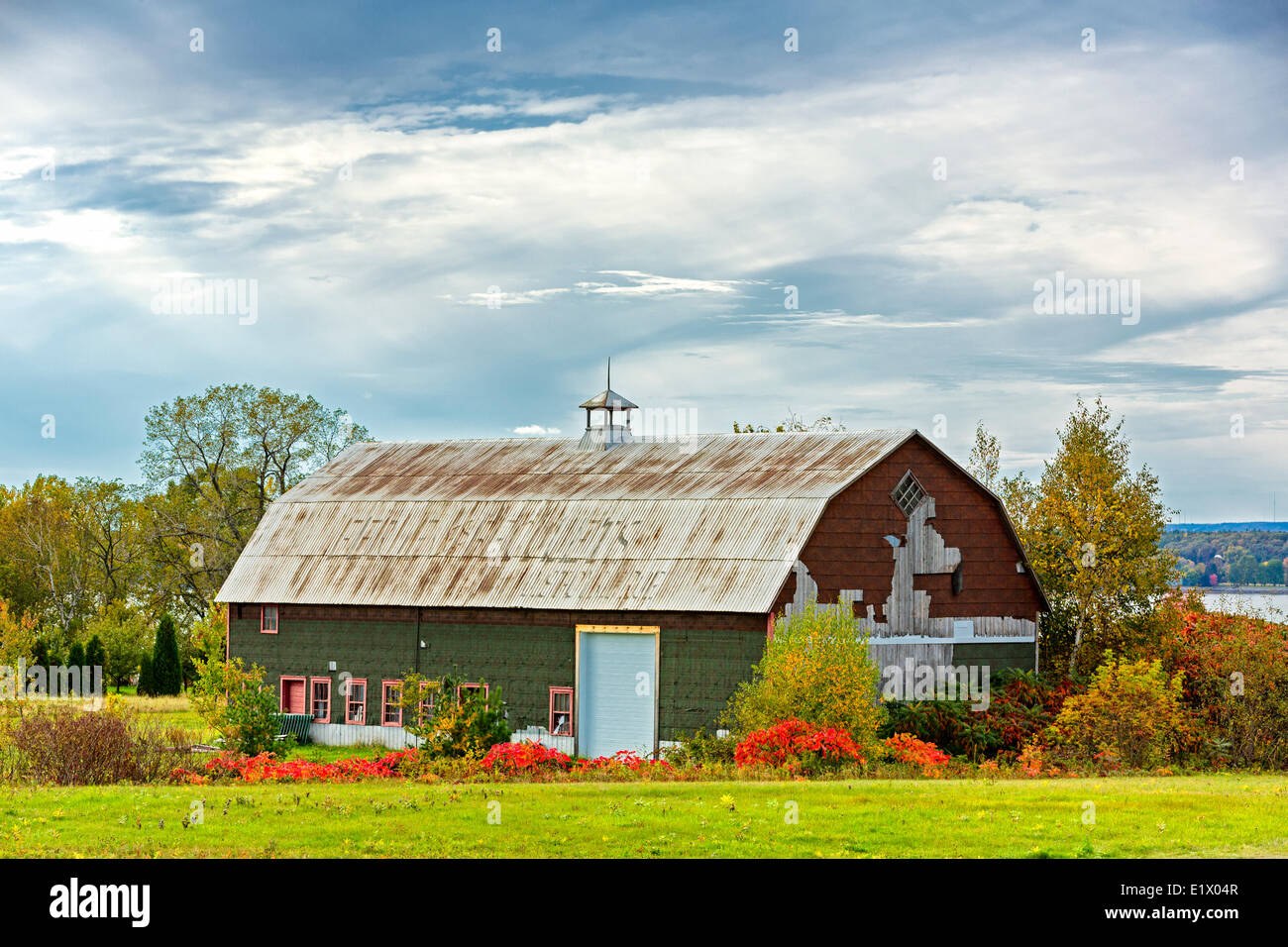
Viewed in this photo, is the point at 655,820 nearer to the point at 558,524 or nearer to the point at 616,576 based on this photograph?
the point at 616,576

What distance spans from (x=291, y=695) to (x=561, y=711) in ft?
32.1

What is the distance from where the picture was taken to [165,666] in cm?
5741

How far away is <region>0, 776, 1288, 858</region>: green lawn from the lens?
15.8 m

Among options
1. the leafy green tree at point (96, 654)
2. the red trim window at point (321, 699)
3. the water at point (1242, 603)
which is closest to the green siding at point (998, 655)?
the water at point (1242, 603)

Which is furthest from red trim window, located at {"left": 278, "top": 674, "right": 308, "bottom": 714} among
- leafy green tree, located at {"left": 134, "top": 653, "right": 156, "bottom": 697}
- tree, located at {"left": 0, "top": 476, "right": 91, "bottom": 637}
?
tree, located at {"left": 0, "top": 476, "right": 91, "bottom": 637}

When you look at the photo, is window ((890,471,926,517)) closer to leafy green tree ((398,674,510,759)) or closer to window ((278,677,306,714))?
leafy green tree ((398,674,510,759))

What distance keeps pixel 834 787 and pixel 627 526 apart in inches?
637

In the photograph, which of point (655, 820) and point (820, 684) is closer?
point (655, 820)

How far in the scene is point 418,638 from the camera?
3884 centimetres

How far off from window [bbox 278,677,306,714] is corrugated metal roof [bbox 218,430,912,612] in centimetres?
242

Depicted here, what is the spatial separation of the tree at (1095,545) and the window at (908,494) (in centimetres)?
576

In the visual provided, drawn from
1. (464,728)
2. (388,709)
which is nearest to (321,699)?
(388,709)

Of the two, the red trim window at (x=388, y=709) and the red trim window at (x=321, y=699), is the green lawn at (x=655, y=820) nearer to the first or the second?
the red trim window at (x=388, y=709)
